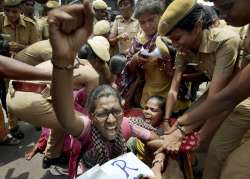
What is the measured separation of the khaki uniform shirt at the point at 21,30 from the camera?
15.2ft

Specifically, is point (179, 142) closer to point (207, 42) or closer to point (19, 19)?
point (207, 42)

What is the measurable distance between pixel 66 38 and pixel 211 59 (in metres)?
1.54

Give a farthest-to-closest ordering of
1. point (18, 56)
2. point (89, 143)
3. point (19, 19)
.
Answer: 1. point (19, 19)
2. point (18, 56)
3. point (89, 143)

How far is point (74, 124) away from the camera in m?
1.67

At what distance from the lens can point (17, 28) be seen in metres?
4.69

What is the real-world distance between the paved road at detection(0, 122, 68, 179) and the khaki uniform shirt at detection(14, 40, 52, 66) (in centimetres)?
110

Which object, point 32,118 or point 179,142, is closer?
point 179,142

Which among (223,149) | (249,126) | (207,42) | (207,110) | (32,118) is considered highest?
(207,42)

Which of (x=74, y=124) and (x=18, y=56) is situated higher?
(x=74, y=124)

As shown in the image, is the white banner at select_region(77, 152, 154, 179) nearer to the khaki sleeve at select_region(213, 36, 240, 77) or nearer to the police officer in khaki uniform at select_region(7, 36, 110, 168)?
the khaki sleeve at select_region(213, 36, 240, 77)

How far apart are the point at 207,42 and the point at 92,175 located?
4.31 ft

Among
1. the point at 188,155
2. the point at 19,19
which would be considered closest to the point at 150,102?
the point at 188,155

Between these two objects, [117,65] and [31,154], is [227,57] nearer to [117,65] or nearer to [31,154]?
[117,65]

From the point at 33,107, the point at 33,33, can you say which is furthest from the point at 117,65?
the point at 33,33
